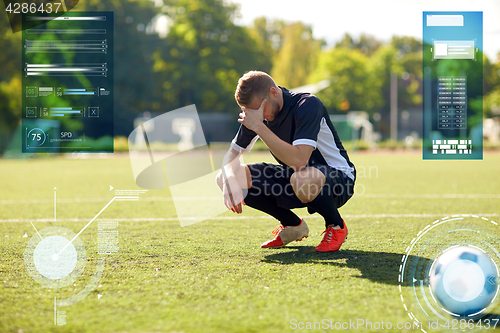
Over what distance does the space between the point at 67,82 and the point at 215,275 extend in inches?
1150

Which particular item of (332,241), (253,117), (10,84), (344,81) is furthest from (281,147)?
(344,81)

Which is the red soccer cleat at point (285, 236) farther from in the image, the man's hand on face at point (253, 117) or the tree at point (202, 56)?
the tree at point (202, 56)

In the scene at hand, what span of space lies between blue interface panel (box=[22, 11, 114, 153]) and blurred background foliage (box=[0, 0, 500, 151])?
3.72 meters

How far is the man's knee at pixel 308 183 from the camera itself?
123 inches

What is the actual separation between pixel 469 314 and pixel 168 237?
2.57m

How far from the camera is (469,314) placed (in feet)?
6.62

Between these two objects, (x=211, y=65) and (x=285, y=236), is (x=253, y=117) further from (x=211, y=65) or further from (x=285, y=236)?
(x=211, y=65)

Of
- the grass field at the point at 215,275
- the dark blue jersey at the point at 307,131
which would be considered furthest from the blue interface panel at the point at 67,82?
the dark blue jersey at the point at 307,131

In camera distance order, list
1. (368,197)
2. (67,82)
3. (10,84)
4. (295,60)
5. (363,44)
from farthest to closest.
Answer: (363,44) → (295,60) → (10,84) → (67,82) → (368,197)

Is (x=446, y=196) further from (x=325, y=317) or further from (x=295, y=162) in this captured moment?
(x=325, y=317)

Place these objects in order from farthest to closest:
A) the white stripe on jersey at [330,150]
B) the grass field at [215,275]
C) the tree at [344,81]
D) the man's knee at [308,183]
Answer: the tree at [344,81] → the white stripe on jersey at [330,150] → the man's knee at [308,183] → the grass field at [215,275]

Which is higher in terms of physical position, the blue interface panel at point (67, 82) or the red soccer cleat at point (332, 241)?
the blue interface panel at point (67, 82)

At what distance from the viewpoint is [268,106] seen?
120 inches

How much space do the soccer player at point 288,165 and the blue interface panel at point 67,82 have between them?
2361mm
